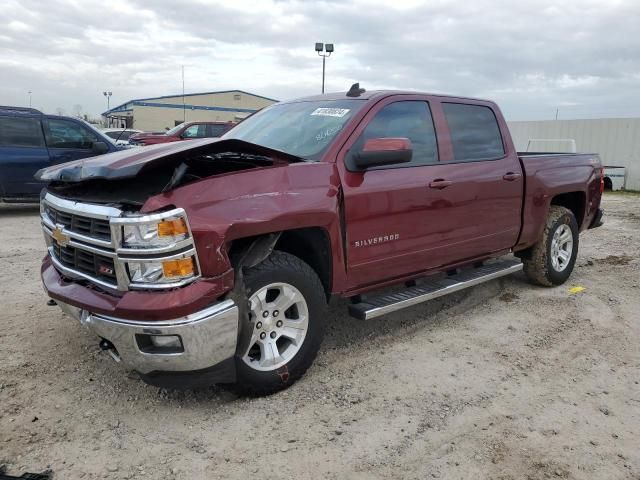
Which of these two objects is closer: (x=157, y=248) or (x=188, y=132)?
(x=157, y=248)

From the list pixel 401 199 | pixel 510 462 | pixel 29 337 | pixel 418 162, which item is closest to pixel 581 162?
pixel 418 162

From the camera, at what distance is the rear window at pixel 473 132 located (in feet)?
14.9

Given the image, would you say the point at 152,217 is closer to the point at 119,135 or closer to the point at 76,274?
the point at 76,274

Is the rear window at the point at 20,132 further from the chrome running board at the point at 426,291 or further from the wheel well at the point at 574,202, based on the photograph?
the wheel well at the point at 574,202

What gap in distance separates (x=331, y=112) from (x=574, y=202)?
11.5 ft

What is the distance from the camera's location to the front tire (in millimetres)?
3156

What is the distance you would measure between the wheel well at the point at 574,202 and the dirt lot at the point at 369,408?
1.55 meters

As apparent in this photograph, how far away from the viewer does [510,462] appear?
274 centimetres

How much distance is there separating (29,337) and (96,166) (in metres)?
1.88

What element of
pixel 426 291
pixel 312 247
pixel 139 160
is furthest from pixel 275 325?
pixel 426 291

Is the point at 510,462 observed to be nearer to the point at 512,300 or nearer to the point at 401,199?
the point at 401,199

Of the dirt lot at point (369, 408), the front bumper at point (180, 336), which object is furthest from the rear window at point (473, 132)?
the front bumper at point (180, 336)

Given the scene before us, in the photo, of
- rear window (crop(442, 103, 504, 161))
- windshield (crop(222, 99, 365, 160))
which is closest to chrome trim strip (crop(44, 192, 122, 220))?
windshield (crop(222, 99, 365, 160))

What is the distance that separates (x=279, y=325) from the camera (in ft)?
11.0
